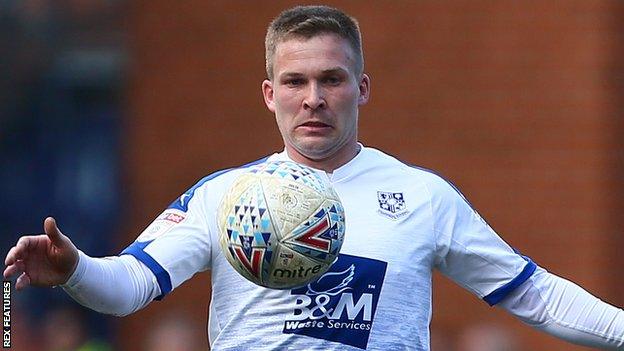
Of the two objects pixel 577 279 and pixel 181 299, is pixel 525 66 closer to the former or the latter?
pixel 577 279

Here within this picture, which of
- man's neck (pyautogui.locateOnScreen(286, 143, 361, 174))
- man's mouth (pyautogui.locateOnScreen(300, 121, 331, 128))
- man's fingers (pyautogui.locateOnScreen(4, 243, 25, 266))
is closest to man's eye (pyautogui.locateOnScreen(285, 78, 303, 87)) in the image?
man's mouth (pyautogui.locateOnScreen(300, 121, 331, 128))

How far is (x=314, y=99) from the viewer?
20.3ft

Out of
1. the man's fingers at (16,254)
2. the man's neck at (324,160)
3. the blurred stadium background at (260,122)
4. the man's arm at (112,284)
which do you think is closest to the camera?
the man's fingers at (16,254)

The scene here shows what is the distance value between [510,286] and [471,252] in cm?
22

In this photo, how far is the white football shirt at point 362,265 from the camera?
606 centimetres

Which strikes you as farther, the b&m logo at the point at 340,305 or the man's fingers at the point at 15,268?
the b&m logo at the point at 340,305

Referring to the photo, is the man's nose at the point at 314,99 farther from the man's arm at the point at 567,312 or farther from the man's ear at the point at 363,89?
the man's arm at the point at 567,312

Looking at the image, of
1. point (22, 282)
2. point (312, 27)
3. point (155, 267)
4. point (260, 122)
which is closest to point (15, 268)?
point (22, 282)

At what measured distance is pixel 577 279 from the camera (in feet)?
48.0

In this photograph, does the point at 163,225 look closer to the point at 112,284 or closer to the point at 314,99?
the point at 112,284

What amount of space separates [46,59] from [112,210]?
170cm

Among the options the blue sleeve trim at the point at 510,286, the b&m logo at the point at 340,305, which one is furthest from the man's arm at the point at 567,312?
the b&m logo at the point at 340,305

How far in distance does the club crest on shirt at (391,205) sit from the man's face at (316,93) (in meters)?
0.28

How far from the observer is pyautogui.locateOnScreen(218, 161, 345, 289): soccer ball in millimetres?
5613
